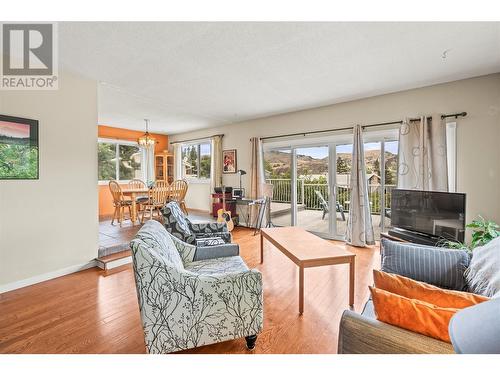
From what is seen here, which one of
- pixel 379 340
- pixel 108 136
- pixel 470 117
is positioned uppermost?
pixel 108 136

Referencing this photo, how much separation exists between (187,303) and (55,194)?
2335 mm

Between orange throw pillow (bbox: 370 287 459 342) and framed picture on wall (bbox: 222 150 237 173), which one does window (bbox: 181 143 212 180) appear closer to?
framed picture on wall (bbox: 222 150 237 173)

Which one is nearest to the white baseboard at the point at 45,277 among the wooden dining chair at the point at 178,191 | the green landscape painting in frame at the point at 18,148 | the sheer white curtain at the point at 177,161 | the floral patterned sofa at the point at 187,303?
the green landscape painting in frame at the point at 18,148

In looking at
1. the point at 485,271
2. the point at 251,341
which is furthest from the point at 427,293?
the point at 251,341

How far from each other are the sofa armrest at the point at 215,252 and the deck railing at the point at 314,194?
264cm

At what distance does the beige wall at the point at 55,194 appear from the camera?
2.36 metres

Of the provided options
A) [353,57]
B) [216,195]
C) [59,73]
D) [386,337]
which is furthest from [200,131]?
A: [386,337]

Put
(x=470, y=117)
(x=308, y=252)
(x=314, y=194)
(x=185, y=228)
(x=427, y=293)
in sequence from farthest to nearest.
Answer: (x=314, y=194), (x=470, y=117), (x=185, y=228), (x=308, y=252), (x=427, y=293)

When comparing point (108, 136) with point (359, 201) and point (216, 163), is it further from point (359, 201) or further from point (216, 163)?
point (359, 201)

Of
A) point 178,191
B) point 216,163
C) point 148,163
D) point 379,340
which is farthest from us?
point 148,163

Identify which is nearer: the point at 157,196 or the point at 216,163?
the point at 157,196

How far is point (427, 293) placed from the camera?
1.03 metres

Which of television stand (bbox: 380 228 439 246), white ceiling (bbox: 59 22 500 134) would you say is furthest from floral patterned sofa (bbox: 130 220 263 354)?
television stand (bbox: 380 228 439 246)

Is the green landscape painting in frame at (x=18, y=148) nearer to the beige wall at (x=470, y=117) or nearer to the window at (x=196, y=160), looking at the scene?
the window at (x=196, y=160)
